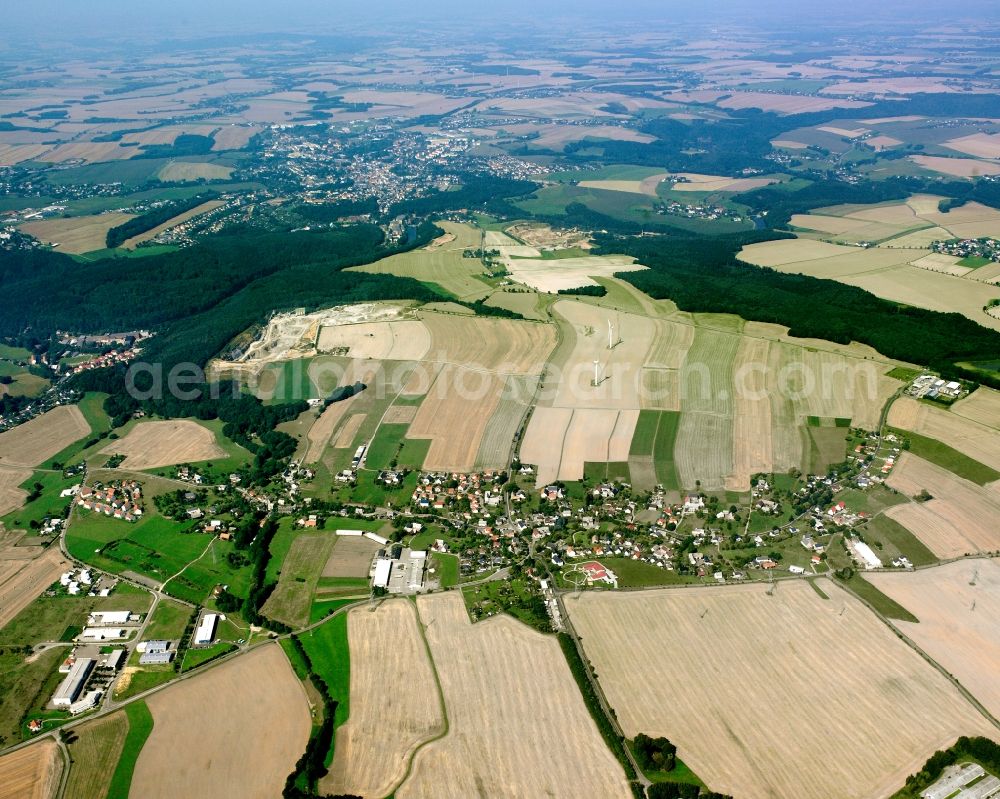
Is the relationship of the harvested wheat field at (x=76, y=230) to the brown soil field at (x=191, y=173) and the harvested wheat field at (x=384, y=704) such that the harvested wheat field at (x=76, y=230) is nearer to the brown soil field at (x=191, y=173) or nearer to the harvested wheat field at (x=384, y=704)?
the brown soil field at (x=191, y=173)

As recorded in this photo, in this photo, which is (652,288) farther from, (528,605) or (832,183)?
(832,183)

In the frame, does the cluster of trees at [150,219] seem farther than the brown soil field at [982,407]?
Yes

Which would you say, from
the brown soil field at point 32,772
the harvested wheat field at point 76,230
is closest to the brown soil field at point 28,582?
the brown soil field at point 32,772

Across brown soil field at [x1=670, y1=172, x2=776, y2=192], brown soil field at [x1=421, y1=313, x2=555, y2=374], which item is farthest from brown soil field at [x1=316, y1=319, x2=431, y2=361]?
brown soil field at [x1=670, y1=172, x2=776, y2=192]

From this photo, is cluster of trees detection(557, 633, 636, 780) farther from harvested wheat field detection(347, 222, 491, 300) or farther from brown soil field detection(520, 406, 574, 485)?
harvested wheat field detection(347, 222, 491, 300)

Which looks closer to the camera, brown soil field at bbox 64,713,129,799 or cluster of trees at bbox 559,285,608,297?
brown soil field at bbox 64,713,129,799

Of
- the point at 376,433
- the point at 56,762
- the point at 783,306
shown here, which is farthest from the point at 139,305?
the point at 783,306
